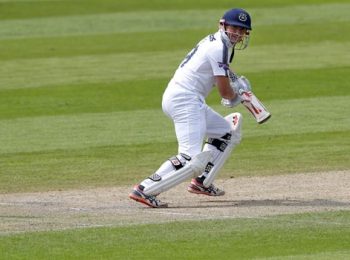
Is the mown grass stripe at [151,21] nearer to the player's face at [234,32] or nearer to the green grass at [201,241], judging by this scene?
the player's face at [234,32]

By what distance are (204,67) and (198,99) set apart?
32 cm

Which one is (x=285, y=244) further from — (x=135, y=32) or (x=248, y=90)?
(x=135, y=32)

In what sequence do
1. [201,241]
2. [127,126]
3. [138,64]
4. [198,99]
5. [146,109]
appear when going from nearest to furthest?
[201,241] < [198,99] < [127,126] < [146,109] < [138,64]

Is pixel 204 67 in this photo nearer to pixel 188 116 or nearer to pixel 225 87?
pixel 225 87

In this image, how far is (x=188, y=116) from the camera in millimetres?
10711

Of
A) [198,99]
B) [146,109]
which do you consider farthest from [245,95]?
[146,109]

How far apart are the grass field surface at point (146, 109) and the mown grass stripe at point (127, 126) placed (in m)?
0.03

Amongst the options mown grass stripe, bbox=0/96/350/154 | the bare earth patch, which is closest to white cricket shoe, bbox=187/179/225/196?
the bare earth patch

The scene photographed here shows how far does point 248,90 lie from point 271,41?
13134mm

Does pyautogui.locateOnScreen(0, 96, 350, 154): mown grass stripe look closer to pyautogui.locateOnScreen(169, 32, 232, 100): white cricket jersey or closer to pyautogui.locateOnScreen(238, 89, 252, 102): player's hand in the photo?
pyautogui.locateOnScreen(169, 32, 232, 100): white cricket jersey

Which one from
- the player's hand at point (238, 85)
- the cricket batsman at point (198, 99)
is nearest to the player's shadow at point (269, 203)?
the cricket batsman at point (198, 99)

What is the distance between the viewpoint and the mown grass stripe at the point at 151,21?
25.1 m

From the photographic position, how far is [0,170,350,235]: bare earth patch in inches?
392

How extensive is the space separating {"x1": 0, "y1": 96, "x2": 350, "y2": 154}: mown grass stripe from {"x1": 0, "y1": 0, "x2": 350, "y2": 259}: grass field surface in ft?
0.09
